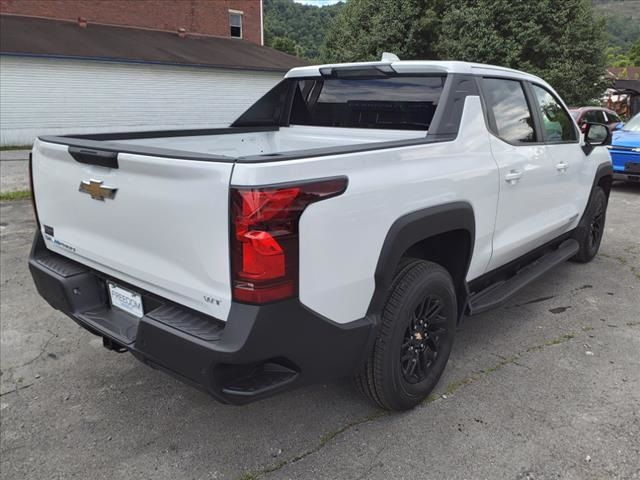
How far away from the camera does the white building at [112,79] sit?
1781cm

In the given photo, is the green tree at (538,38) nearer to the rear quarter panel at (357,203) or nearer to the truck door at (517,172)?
the truck door at (517,172)

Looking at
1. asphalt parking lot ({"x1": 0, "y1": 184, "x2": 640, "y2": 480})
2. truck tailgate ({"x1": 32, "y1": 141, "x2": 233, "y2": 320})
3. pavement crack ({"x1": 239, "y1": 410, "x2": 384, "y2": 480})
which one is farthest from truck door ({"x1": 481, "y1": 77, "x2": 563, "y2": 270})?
truck tailgate ({"x1": 32, "y1": 141, "x2": 233, "y2": 320})

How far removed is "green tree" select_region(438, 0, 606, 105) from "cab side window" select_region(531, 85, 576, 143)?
→ 15.1 metres

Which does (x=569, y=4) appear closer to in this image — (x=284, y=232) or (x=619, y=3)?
(x=284, y=232)

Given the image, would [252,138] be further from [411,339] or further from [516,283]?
[516,283]

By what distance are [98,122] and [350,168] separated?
19.6 metres

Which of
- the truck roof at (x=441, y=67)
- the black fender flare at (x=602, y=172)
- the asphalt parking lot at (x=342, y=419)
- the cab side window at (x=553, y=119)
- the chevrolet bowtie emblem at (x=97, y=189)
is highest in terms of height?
the truck roof at (x=441, y=67)

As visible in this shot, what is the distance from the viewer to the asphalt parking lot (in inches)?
101

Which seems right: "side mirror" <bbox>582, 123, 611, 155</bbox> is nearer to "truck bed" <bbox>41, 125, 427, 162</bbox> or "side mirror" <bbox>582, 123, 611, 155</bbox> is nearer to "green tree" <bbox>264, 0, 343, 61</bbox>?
"truck bed" <bbox>41, 125, 427, 162</bbox>

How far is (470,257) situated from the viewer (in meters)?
3.16

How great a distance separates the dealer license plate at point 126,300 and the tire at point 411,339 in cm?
117

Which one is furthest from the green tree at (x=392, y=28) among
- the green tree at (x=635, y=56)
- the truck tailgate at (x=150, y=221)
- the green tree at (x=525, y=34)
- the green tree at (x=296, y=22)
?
the green tree at (x=635, y=56)

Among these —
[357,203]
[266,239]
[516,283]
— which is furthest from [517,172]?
[266,239]

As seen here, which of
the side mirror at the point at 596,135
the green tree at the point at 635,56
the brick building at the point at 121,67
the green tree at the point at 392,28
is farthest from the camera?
the green tree at the point at 635,56
